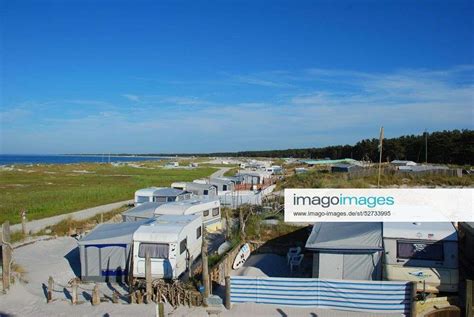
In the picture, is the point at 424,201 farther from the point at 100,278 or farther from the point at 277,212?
the point at 100,278

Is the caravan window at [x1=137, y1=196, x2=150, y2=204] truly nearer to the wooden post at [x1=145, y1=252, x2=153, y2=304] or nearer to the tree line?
the wooden post at [x1=145, y1=252, x2=153, y2=304]

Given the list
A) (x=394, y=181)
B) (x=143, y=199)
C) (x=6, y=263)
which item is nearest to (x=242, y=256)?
(x=6, y=263)

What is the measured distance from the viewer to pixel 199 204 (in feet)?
72.7

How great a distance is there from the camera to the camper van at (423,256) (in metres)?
12.4

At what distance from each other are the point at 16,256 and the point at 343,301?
48.0 ft

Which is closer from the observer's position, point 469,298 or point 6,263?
point 469,298

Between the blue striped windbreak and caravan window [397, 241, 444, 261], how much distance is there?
1.76 m

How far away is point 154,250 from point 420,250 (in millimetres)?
8770

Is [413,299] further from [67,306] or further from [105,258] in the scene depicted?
[105,258]

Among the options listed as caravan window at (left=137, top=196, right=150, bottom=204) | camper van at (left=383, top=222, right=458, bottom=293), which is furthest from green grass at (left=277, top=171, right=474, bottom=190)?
camper van at (left=383, top=222, right=458, bottom=293)

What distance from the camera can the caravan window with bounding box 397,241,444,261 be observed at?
12.7m

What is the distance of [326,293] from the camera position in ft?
39.7

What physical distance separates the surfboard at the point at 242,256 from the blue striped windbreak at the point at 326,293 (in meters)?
3.68

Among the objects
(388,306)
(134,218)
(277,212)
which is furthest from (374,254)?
(134,218)
